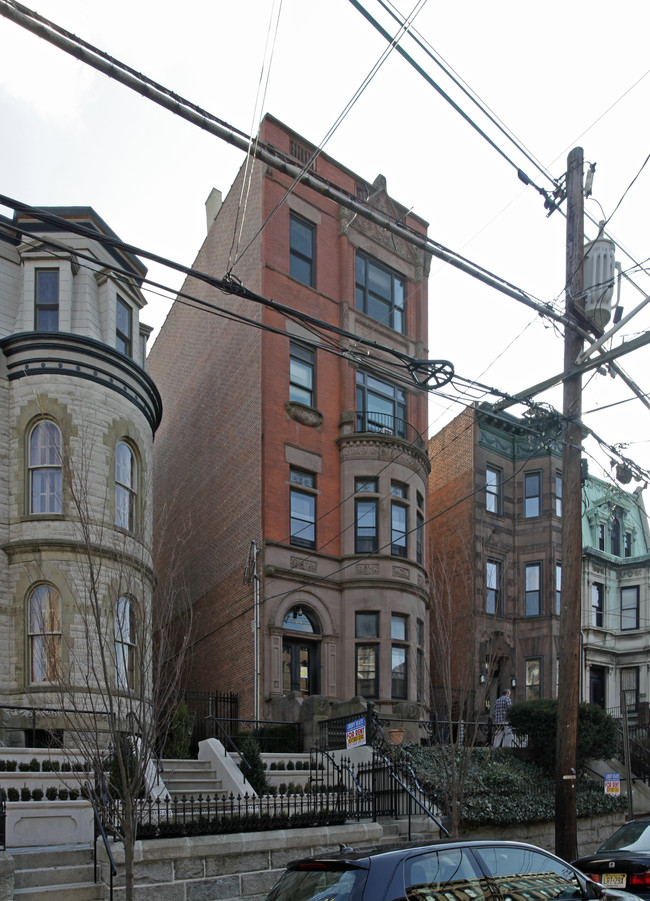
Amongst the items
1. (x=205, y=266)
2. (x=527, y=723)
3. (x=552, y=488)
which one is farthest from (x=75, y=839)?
(x=552, y=488)

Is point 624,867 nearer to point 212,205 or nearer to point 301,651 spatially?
point 301,651

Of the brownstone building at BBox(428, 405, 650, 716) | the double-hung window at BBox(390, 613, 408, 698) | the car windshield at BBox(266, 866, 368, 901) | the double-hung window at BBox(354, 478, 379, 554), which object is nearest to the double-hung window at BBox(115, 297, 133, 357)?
the double-hung window at BBox(354, 478, 379, 554)

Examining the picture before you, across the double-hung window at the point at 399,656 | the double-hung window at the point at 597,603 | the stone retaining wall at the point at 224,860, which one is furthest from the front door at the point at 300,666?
the double-hung window at the point at 597,603

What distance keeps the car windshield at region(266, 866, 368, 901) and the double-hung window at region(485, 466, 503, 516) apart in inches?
1026

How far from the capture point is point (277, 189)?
82.7 feet

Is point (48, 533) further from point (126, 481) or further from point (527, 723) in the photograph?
point (527, 723)

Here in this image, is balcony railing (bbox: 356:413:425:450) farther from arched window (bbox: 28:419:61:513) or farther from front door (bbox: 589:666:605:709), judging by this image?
front door (bbox: 589:666:605:709)

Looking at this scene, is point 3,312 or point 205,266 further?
point 205,266

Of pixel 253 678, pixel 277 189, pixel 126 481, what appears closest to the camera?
pixel 126 481

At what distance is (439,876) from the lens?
7.30 metres

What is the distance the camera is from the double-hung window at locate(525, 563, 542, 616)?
32.8 meters

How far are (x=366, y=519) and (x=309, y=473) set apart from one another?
2.03 metres

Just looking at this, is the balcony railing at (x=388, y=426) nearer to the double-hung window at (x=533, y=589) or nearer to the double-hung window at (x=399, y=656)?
the double-hung window at (x=399, y=656)

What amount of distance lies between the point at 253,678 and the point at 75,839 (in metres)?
9.18
